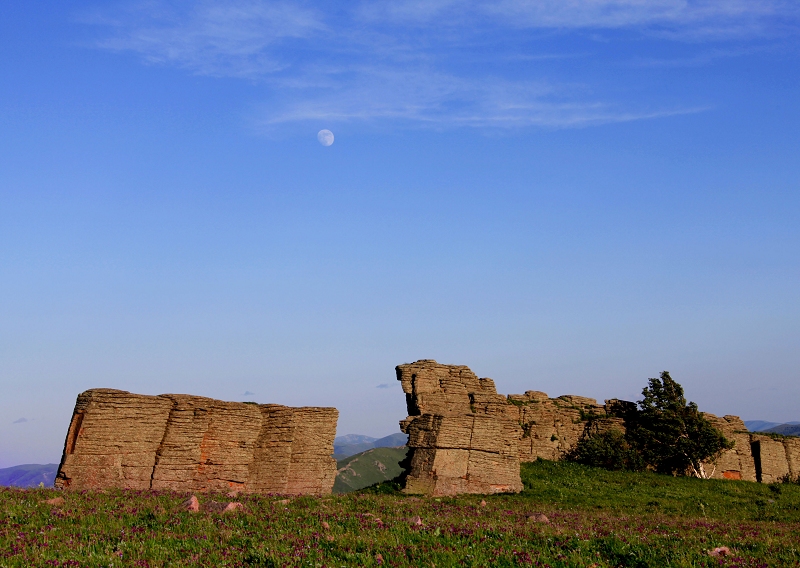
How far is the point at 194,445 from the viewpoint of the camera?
2084 centimetres

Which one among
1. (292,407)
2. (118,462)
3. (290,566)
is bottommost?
(290,566)

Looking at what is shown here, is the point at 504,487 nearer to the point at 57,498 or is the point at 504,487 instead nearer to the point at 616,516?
the point at 616,516

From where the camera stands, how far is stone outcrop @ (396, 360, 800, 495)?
2537 cm

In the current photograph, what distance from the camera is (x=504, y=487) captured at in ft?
84.3

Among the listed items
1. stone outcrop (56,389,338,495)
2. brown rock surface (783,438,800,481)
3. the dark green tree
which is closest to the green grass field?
stone outcrop (56,389,338,495)

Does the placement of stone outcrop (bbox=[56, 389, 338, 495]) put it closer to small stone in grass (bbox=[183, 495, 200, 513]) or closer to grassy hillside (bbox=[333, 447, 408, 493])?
small stone in grass (bbox=[183, 495, 200, 513])

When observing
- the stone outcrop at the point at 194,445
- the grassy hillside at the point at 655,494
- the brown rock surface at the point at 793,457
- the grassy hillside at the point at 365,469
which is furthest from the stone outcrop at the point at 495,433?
the grassy hillside at the point at 365,469

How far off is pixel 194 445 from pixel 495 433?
1168cm

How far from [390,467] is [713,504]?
3366 inches

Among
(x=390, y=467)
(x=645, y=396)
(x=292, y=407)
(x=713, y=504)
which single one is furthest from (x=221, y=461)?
(x=390, y=467)

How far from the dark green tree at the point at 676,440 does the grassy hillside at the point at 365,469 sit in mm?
58301

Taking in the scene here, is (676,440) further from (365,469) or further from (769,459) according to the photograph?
(365,469)

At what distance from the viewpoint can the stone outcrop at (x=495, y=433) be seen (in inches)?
999

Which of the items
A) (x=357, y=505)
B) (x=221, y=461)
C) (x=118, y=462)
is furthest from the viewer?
(x=221, y=461)
